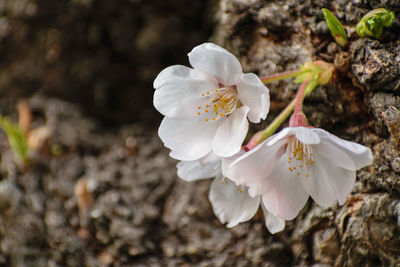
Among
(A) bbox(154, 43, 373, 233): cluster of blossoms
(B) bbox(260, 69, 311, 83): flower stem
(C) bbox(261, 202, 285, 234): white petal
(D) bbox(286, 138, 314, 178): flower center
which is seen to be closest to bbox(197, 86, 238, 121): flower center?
(A) bbox(154, 43, 373, 233): cluster of blossoms

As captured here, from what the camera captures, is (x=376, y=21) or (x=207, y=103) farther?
(x=207, y=103)

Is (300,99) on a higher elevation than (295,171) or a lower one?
higher

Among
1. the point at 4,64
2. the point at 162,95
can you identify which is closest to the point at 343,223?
the point at 162,95

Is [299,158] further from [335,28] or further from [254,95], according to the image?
[335,28]

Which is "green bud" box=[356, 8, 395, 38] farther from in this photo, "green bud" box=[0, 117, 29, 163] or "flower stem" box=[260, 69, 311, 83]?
"green bud" box=[0, 117, 29, 163]

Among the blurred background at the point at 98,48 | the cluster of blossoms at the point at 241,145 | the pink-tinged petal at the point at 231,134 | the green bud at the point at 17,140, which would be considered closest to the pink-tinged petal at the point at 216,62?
the cluster of blossoms at the point at 241,145

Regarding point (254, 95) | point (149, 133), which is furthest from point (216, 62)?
point (149, 133)

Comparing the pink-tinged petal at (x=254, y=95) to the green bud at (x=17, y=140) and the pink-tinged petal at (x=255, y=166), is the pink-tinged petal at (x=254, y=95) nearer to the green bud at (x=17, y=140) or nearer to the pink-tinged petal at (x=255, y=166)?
the pink-tinged petal at (x=255, y=166)
